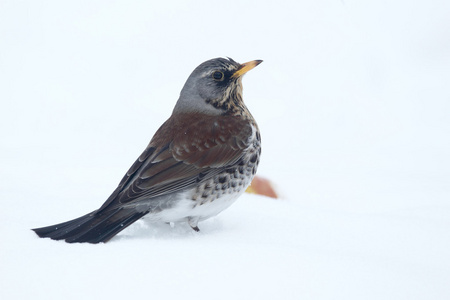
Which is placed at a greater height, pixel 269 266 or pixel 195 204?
pixel 195 204

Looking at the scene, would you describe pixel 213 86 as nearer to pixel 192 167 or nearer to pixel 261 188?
pixel 192 167

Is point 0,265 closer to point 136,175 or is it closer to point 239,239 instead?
point 136,175

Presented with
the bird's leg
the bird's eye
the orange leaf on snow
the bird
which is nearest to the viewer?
the bird

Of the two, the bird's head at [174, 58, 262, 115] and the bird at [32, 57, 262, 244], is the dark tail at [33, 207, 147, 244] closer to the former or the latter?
the bird at [32, 57, 262, 244]

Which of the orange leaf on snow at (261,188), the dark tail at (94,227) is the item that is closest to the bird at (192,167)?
the dark tail at (94,227)

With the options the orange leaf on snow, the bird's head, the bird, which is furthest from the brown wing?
the orange leaf on snow

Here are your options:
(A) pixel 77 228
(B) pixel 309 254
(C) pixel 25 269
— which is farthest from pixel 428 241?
(C) pixel 25 269
